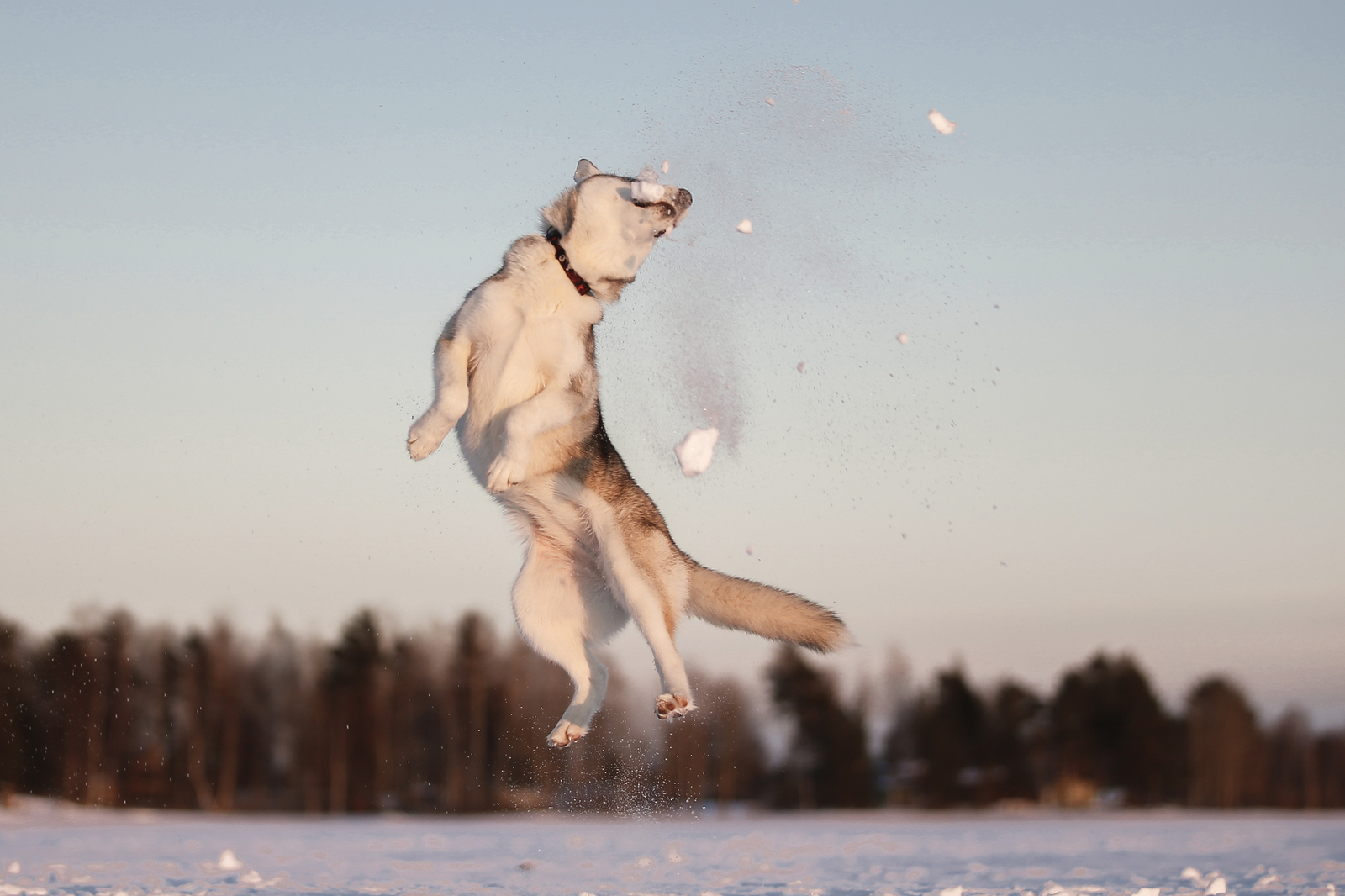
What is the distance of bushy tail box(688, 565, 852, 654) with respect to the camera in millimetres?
7777

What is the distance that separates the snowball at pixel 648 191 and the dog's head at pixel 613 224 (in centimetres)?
2

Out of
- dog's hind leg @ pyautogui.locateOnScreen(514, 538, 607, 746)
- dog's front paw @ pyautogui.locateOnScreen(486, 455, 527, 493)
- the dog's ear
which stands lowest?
dog's hind leg @ pyautogui.locateOnScreen(514, 538, 607, 746)

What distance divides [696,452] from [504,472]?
1573mm

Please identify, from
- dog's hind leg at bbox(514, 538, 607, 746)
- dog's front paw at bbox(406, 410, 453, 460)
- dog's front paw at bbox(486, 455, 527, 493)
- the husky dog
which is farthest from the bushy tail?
dog's front paw at bbox(406, 410, 453, 460)

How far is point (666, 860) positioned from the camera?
16203mm

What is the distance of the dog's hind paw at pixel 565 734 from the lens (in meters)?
7.43

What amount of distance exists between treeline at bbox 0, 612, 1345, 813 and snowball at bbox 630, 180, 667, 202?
80.0 ft

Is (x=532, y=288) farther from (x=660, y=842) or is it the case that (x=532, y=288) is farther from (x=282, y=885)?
(x=660, y=842)

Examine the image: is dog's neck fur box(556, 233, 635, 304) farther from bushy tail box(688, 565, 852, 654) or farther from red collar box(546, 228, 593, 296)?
bushy tail box(688, 565, 852, 654)

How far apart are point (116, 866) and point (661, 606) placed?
28.6ft

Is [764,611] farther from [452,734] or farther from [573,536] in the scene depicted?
[452,734]

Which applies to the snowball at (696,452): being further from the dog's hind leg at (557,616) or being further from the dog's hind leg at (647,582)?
the dog's hind leg at (557,616)

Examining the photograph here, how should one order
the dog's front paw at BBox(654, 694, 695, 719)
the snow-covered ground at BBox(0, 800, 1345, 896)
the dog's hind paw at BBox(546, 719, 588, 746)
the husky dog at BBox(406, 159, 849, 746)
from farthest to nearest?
the snow-covered ground at BBox(0, 800, 1345, 896) → the dog's hind paw at BBox(546, 719, 588, 746) → the husky dog at BBox(406, 159, 849, 746) → the dog's front paw at BBox(654, 694, 695, 719)

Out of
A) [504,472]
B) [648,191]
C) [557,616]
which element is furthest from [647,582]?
[648,191]
